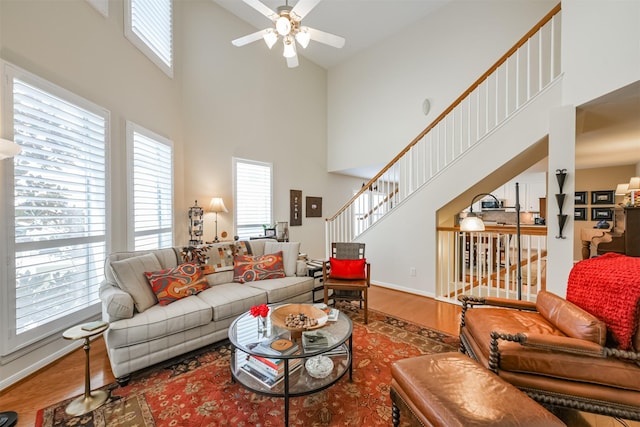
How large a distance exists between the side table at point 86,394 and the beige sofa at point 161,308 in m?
0.14

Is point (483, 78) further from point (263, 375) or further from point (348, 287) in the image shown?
point (263, 375)

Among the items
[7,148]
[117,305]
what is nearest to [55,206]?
[7,148]

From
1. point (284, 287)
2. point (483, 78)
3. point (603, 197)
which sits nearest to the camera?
point (284, 287)

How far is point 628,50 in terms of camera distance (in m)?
2.07

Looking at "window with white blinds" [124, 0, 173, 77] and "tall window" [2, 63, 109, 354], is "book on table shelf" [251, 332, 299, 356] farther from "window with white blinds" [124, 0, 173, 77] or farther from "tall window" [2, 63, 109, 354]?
"window with white blinds" [124, 0, 173, 77]

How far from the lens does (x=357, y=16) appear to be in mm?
4938

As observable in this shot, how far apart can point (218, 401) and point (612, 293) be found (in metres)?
2.51

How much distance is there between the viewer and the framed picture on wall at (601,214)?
19.4 feet

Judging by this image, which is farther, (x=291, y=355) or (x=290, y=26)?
(x=290, y=26)

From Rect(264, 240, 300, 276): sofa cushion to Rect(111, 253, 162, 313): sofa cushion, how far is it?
1438 mm

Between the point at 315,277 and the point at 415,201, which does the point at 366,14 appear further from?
the point at 315,277

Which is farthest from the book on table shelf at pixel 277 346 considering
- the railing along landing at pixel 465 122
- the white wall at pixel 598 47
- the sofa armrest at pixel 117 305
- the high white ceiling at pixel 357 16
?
the high white ceiling at pixel 357 16

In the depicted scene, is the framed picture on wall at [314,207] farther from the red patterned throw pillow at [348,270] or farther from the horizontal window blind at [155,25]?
the horizontal window blind at [155,25]

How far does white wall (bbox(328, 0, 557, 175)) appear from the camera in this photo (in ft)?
13.9
